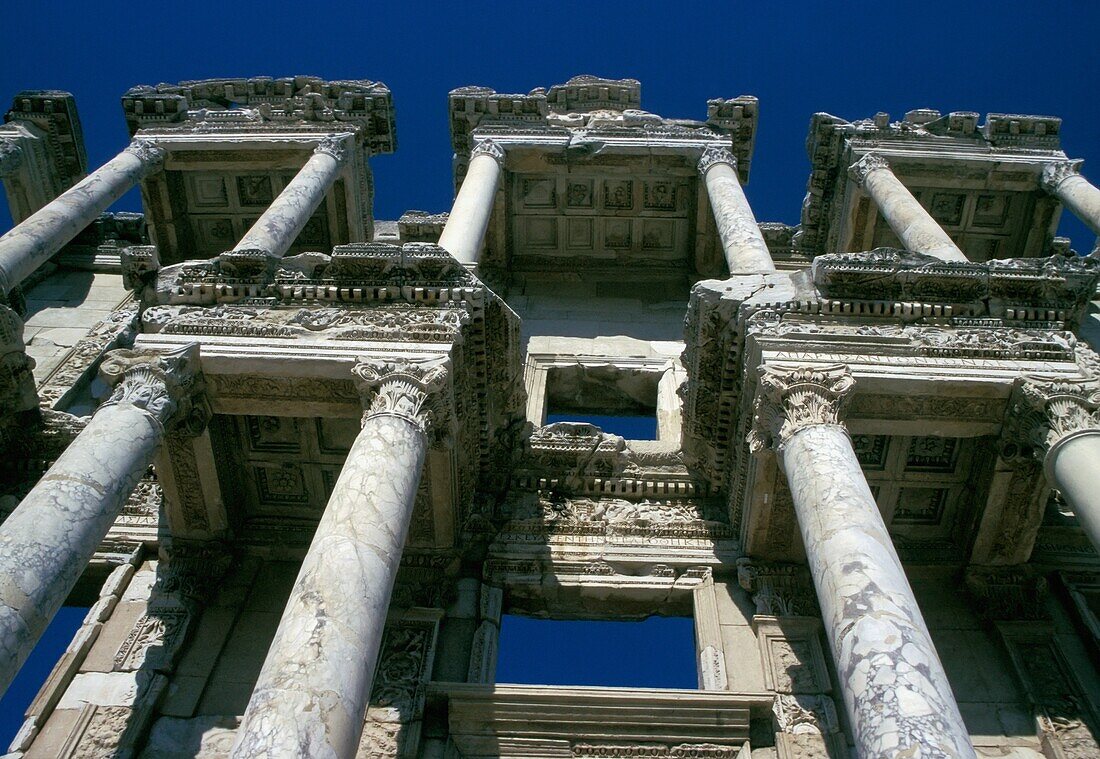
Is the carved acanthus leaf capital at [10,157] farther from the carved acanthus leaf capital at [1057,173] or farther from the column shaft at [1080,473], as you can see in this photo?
the carved acanthus leaf capital at [1057,173]

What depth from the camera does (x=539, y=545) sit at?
13773mm

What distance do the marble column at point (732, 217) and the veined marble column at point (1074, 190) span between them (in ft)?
18.5

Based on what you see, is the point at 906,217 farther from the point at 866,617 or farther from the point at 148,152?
the point at 148,152

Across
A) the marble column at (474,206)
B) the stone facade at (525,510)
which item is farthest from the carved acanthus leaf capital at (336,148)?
the stone facade at (525,510)

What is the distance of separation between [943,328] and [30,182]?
17.9m

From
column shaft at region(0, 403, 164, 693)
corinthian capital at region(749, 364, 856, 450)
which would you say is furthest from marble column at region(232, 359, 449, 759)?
corinthian capital at region(749, 364, 856, 450)

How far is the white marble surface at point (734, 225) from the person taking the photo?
15.3 meters

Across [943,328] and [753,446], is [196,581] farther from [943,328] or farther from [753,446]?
[943,328]

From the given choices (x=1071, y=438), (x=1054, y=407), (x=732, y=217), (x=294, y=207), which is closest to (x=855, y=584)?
(x=1071, y=438)

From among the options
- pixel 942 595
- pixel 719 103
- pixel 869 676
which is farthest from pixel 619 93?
pixel 869 676

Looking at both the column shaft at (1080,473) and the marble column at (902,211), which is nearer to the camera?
the column shaft at (1080,473)

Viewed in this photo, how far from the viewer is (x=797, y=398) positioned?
1130 centimetres

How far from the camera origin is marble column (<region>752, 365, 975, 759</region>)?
24.7 ft

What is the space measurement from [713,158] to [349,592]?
1323 cm
